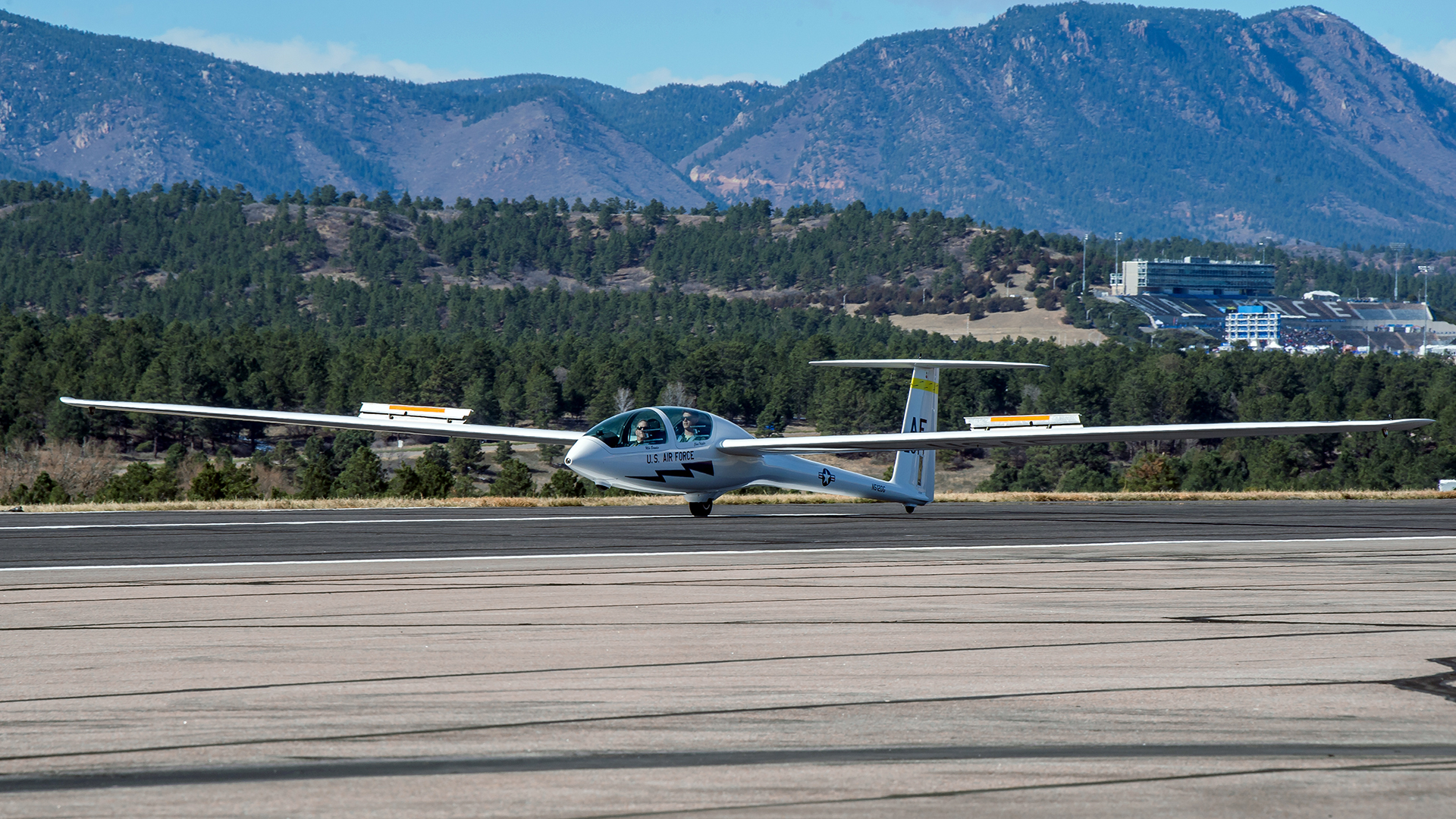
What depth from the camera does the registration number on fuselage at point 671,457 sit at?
90.5 ft

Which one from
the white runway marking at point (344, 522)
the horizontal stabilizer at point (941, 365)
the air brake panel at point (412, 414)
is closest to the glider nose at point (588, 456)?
the white runway marking at point (344, 522)

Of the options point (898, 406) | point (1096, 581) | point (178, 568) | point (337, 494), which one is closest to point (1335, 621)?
point (1096, 581)

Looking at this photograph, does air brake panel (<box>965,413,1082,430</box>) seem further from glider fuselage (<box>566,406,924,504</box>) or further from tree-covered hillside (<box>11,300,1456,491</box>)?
tree-covered hillside (<box>11,300,1456,491</box>)

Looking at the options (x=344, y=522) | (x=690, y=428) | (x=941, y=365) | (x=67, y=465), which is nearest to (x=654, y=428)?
(x=690, y=428)

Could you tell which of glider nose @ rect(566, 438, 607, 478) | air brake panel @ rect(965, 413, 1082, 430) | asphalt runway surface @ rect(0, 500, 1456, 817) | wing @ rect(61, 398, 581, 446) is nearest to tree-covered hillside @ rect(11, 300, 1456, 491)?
wing @ rect(61, 398, 581, 446)

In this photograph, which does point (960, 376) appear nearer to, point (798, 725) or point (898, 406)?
point (898, 406)

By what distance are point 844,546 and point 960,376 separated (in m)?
144

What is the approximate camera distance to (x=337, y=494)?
82.2 m

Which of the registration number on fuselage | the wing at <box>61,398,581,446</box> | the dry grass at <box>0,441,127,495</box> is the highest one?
the wing at <box>61,398,581,446</box>

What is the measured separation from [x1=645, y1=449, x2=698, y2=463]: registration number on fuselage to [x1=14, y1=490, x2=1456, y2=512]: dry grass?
5.65 m

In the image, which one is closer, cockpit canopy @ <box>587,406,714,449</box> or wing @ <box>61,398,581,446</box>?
cockpit canopy @ <box>587,406,714,449</box>

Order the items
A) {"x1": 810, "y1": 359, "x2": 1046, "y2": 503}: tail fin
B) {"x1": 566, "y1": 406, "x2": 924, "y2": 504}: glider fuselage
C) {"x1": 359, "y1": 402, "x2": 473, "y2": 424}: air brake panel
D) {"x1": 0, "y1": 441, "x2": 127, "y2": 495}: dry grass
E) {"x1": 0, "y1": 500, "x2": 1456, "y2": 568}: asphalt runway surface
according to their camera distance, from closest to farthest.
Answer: {"x1": 0, "y1": 500, "x2": 1456, "y2": 568}: asphalt runway surface < {"x1": 566, "y1": 406, "x2": 924, "y2": 504}: glider fuselage < {"x1": 359, "y1": 402, "x2": 473, "y2": 424}: air brake panel < {"x1": 810, "y1": 359, "x2": 1046, "y2": 503}: tail fin < {"x1": 0, "y1": 441, "x2": 127, "y2": 495}: dry grass

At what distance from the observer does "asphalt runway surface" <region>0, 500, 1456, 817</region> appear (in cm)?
714

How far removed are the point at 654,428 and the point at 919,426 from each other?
7.10m
